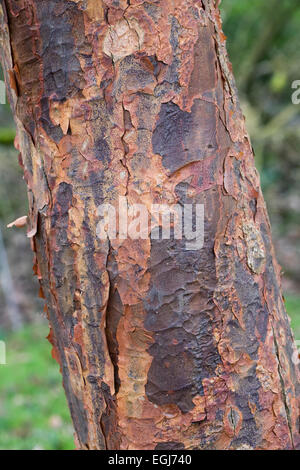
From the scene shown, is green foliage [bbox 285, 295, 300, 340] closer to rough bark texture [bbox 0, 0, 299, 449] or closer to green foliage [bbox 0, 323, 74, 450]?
green foliage [bbox 0, 323, 74, 450]

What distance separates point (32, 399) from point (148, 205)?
3.34m

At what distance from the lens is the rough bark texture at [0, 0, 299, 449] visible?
35.2 inches

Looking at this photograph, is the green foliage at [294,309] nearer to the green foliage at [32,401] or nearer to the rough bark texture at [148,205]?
the green foliage at [32,401]

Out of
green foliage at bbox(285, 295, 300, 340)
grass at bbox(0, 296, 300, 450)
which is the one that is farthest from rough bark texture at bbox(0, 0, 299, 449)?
green foliage at bbox(285, 295, 300, 340)

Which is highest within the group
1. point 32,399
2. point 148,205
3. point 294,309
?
point 148,205

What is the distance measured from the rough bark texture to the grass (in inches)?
59.6

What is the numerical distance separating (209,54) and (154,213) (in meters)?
0.35

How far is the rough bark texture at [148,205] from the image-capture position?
2.93 feet

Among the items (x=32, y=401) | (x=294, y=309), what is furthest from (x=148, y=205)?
(x=294, y=309)


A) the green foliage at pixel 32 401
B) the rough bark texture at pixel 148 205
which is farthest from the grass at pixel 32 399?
the rough bark texture at pixel 148 205

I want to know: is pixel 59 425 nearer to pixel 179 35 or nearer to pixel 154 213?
pixel 154 213

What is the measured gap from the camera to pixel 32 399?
3748 millimetres

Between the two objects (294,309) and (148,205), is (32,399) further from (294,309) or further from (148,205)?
(294,309)
